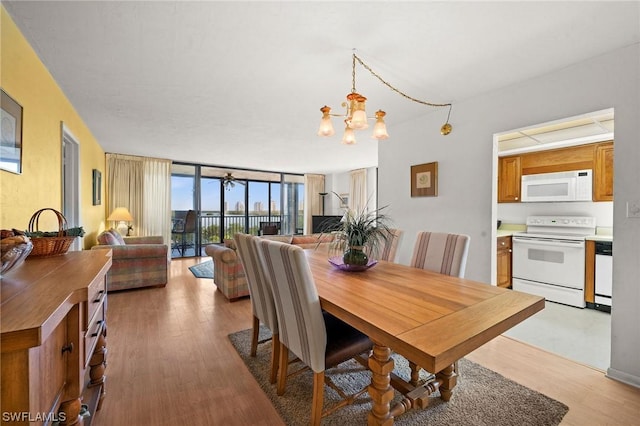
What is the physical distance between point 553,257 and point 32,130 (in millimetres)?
5313

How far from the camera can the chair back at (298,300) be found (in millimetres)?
1292

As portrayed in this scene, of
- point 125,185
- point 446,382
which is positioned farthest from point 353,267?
point 125,185

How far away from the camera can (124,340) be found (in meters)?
2.36

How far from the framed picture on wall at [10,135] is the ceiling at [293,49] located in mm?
535

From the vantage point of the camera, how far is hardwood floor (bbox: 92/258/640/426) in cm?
153

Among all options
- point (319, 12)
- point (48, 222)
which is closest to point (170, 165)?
point (48, 222)

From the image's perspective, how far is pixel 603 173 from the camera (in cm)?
323

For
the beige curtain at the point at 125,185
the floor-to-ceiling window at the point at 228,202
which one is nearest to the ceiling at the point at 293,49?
the beige curtain at the point at 125,185

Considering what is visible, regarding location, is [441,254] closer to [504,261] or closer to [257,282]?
[257,282]

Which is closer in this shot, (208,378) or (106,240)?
(208,378)

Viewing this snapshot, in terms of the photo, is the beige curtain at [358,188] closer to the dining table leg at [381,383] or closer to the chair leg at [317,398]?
the chair leg at [317,398]

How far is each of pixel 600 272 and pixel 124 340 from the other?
4.96 m

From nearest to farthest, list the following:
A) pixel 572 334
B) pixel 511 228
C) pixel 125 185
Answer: pixel 572 334 < pixel 511 228 < pixel 125 185

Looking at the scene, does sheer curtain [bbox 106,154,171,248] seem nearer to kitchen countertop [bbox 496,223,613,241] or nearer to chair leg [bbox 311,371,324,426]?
chair leg [bbox 311,371,324,426]
